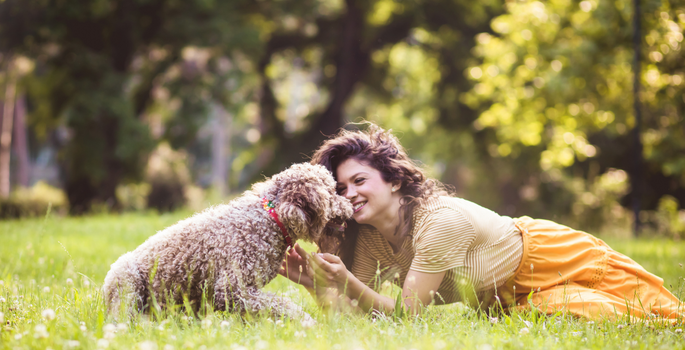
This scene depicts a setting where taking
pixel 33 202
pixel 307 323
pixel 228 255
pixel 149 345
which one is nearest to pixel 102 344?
Result: pixel 149 345

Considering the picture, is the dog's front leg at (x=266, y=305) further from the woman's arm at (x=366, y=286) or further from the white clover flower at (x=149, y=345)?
the white clover flower at (x=149, y=345)

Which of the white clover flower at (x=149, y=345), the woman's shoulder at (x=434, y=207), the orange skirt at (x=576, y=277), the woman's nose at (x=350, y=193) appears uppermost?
the woman's nose at (x=350, y=193)

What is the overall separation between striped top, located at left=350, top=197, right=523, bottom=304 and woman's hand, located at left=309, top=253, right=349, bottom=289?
25cm

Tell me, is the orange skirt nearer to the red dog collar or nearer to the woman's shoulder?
the woman's shoulder

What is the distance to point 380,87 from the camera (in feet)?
59.7

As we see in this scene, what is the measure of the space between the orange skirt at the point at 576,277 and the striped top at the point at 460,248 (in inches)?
4.5

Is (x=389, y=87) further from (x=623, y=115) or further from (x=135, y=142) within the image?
(x=135, y=142)

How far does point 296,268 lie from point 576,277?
1943 mm

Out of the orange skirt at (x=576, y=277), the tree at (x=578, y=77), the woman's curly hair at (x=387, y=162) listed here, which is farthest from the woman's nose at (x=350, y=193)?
the tree at (x=578, y=77)

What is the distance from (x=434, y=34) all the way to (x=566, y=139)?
19.7 ft

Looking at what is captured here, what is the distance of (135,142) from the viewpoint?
12.6m

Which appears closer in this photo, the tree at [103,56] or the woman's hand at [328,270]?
the woman's hand at [328,270]

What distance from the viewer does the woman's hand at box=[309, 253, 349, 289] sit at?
286cm

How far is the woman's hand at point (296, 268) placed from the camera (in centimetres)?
317
